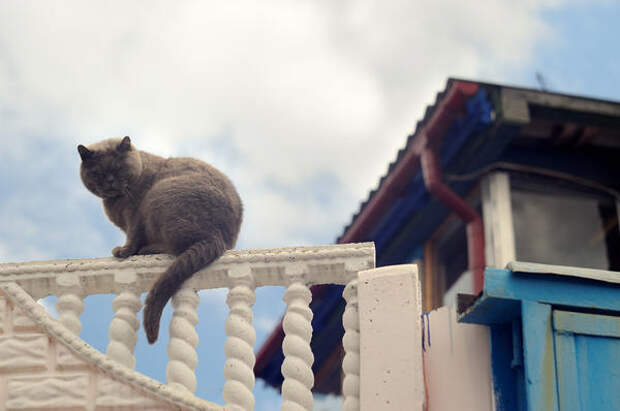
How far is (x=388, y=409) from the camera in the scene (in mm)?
2799

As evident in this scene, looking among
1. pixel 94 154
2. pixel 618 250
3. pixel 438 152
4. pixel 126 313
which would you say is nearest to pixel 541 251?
pixel 618 250

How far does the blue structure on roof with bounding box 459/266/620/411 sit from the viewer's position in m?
2.81

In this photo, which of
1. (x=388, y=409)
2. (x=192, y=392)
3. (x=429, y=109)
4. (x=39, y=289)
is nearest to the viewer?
(x=388, y=409)

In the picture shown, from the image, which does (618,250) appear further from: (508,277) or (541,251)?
(508,277)

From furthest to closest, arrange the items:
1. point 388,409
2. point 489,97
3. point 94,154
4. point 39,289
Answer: point 489,97
point 94,154
point 39,289
point 388,409

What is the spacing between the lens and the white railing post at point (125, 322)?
3.09 meters

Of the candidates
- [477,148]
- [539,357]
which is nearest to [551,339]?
[539,357]

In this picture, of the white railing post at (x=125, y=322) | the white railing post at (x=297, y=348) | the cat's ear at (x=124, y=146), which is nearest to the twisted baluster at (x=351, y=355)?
the white railing post at (x=297, y=348)

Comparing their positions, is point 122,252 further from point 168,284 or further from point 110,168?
point 110,168

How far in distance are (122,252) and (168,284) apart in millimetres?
472

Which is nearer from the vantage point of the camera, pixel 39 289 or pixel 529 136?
pixel 39 289

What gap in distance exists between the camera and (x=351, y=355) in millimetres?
2980

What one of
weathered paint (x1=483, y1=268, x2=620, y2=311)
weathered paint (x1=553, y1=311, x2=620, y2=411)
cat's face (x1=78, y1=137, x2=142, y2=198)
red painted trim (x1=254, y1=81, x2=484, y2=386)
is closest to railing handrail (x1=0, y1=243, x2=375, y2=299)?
weathered paint (x1=483, y1=268, x2=620, y2=311)

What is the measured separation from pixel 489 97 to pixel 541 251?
1.24 meters
